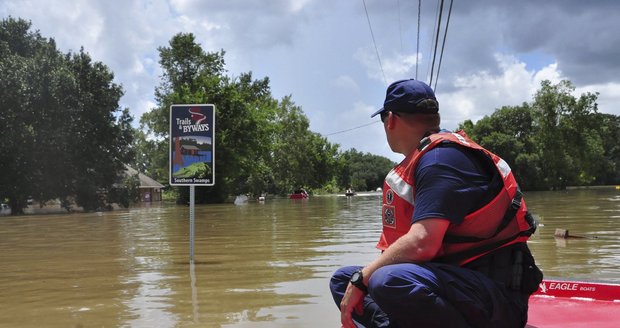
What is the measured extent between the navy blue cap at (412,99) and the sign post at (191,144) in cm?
697

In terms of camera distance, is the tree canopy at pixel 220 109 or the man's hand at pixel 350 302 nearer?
the man's hand at pixel 350 302

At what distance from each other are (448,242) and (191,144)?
751 cm

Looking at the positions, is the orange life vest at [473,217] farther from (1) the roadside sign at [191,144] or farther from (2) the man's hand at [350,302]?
(1) the roadside sign at [191,144]

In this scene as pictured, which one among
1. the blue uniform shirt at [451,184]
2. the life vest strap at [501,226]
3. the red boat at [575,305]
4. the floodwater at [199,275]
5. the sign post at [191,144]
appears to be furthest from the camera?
the sign post at [191,144]

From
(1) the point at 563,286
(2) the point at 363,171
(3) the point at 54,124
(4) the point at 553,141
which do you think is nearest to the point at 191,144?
(1) the point at 563,286

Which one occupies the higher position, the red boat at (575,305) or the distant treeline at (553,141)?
the distant treeline at (553,141)

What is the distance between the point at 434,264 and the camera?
2457 mm

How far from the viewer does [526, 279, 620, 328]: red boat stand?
144 inches

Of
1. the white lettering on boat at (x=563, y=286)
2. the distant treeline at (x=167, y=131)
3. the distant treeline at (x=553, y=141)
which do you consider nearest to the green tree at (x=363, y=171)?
the distant treeline at (x=167, y=131)

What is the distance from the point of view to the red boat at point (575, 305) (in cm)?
367

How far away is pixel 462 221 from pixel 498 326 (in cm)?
48

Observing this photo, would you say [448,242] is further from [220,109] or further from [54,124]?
[220,109]

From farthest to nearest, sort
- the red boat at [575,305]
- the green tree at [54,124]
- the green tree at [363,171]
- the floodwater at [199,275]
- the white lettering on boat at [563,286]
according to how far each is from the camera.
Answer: the green tree at [363,171] < the green tree at [54,124] < the floodwater at [199,275] < the white lettering on boat at [563,286] < the red boat at [575,305]

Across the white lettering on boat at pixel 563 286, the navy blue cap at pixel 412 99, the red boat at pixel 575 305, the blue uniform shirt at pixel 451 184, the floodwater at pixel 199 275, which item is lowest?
the floodwater at pixel 199 275
